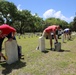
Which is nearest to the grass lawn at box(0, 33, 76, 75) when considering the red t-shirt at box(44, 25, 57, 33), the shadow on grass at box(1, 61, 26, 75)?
the shadow on grass at box(1, 61, 26, 75)

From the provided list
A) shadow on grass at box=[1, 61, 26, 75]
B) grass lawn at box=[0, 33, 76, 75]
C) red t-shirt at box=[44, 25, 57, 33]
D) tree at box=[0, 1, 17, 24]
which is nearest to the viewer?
grass lawn at box=[0, 33, 76, 75]

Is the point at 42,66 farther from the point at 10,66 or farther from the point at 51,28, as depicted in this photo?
the point at 51,28

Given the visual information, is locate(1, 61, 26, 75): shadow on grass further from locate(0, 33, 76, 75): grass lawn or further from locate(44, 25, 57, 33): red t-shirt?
locate(44, 25, 57, 33): red t-shirt

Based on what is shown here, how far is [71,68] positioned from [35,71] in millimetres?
1557

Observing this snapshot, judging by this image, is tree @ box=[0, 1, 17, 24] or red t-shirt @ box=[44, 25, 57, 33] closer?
red t-shirt @ box=[44, 25, 57, 33]

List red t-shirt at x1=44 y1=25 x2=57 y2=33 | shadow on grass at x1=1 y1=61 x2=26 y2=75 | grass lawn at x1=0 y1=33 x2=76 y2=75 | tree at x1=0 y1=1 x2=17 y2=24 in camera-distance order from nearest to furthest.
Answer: grass lawn at x1=0 y1=33 x2=76 y2=75 → shadow on grass at x1=1 y1=61 x2=26 y2=75 → red t-shirt at x1=44 y1=25 x2=57 y2=33 → tree at x1=0 y1=1 x2=17 y2=24

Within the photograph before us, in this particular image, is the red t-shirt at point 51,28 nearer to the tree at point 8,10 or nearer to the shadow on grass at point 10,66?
the shadow on grass at point 10,66

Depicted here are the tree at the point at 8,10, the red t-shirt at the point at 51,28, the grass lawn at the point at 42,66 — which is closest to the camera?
the grass lawn at the point at 42,66

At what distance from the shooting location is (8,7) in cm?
7506

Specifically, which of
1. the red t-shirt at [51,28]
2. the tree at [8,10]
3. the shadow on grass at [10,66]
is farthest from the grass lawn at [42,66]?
→ the tree at [8,10]

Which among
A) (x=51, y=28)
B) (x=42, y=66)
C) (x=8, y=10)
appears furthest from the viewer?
(x=8, y=10)

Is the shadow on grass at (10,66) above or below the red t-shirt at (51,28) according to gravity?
below

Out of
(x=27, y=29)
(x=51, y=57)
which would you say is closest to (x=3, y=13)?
(x=27, y=29)

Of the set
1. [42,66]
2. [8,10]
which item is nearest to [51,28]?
[42,66]
